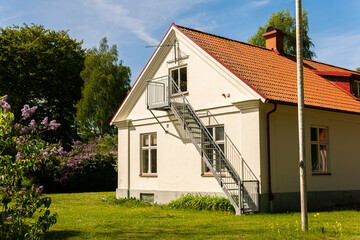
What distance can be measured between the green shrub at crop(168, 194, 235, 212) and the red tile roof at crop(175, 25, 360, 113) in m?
3.87

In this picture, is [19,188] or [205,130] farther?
[205,130]

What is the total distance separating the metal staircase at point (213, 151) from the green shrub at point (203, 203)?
0.44 m

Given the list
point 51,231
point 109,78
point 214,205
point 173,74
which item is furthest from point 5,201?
point 109,78

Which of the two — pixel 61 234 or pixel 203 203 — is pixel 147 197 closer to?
pixel 203 203

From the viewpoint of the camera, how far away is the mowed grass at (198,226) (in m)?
9.88

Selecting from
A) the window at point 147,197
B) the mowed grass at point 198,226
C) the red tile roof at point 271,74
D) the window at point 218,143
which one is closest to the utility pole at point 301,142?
the mowed grass at point 198,226

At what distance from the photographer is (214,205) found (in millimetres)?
15008

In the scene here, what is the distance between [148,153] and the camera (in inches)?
798

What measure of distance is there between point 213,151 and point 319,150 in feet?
14.0

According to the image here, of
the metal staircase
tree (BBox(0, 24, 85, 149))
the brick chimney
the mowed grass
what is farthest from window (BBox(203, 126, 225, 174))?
tree (BBox(0, 24, 85, 149))

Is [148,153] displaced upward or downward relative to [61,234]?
upward

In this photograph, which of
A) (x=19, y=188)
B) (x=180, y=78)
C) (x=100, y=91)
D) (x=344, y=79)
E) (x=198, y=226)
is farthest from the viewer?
(x=100, y=91)

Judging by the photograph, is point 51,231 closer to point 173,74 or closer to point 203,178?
point 203,178

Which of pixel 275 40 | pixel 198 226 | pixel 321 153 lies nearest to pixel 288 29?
pixel 275 40
